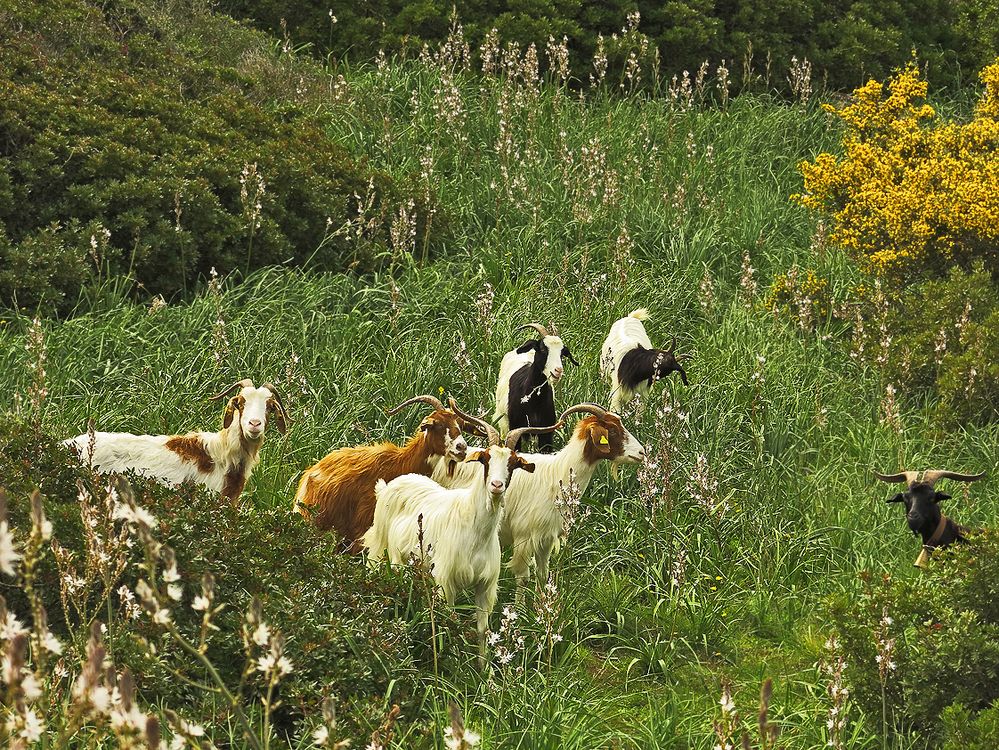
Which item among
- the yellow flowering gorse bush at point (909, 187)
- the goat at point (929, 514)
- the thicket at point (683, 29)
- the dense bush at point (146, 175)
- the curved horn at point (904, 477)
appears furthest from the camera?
the thicket at point (683, 29)

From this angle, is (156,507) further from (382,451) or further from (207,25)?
(207,25)

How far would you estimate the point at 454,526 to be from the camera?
661cm

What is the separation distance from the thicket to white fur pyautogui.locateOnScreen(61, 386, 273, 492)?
27.2ft

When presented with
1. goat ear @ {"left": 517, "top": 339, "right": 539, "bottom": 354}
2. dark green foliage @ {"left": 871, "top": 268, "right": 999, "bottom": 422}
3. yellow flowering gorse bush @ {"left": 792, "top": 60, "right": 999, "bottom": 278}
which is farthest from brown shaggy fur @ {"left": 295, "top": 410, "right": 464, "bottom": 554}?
yellow flowering gorse bush @ {"left": 792, "top": 60, "right": 999, "bottom": 278}

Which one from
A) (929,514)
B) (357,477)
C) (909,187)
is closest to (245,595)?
(357,477)

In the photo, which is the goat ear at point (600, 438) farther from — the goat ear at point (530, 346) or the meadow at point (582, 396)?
the goat ear at point (530, 346)

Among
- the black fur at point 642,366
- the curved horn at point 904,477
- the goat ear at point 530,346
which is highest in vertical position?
the goat ear at point 530,346

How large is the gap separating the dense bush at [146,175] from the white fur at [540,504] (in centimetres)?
372

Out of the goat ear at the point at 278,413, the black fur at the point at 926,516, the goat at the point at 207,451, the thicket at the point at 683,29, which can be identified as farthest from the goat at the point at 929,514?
the thicket at the point at 683,29

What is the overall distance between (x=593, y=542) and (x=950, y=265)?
4912 millimetres

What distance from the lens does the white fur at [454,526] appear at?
255 inches

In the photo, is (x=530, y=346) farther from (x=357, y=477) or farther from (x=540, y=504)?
(x=357, y=477)

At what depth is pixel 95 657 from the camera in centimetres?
236

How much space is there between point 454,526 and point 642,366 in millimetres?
2492
